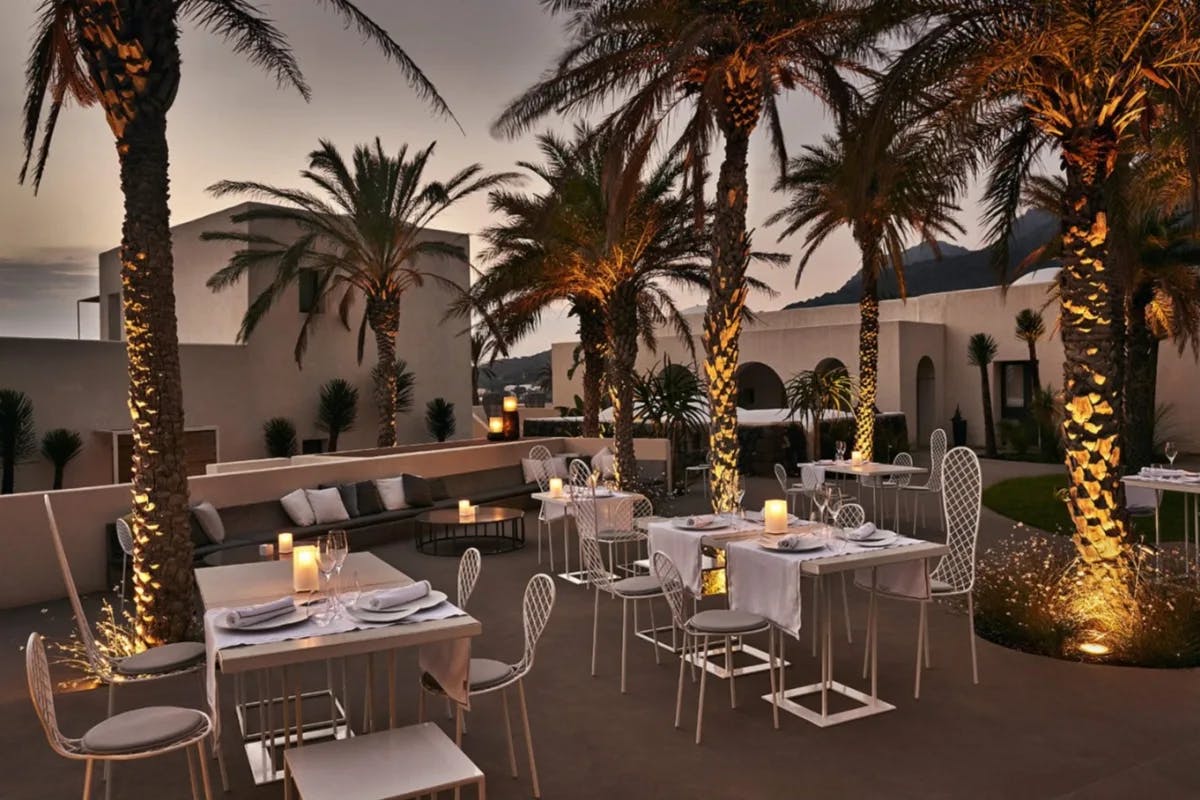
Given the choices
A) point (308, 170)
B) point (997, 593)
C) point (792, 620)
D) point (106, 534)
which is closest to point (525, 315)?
point (308, 170)

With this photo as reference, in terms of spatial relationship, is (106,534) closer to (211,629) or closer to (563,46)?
(211,629)

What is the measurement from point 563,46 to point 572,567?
5812mm

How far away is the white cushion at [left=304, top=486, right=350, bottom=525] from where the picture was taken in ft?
36.3

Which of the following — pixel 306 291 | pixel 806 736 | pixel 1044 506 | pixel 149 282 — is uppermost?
pixel 306 291

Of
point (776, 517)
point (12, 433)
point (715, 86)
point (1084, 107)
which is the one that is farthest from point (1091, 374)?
point (12, 433)

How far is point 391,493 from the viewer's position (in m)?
12.2

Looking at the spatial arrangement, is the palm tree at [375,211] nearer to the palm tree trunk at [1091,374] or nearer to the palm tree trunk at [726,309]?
the palm tree trunk at [726,309]

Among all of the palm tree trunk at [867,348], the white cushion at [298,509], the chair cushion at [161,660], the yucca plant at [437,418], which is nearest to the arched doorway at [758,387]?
the yucca plant at [437,418]

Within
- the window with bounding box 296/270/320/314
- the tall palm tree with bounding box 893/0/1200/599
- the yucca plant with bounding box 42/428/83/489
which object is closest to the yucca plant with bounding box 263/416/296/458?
the window with bounding box 296/270/320/314

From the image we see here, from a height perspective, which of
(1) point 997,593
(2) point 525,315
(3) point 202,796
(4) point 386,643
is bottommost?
(3) point 202,796

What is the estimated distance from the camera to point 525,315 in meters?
16.1

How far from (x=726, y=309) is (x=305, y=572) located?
572 centimetres

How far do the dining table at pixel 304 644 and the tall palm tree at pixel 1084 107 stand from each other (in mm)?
4935

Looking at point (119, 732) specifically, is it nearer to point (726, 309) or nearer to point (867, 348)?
point (726, 309)
